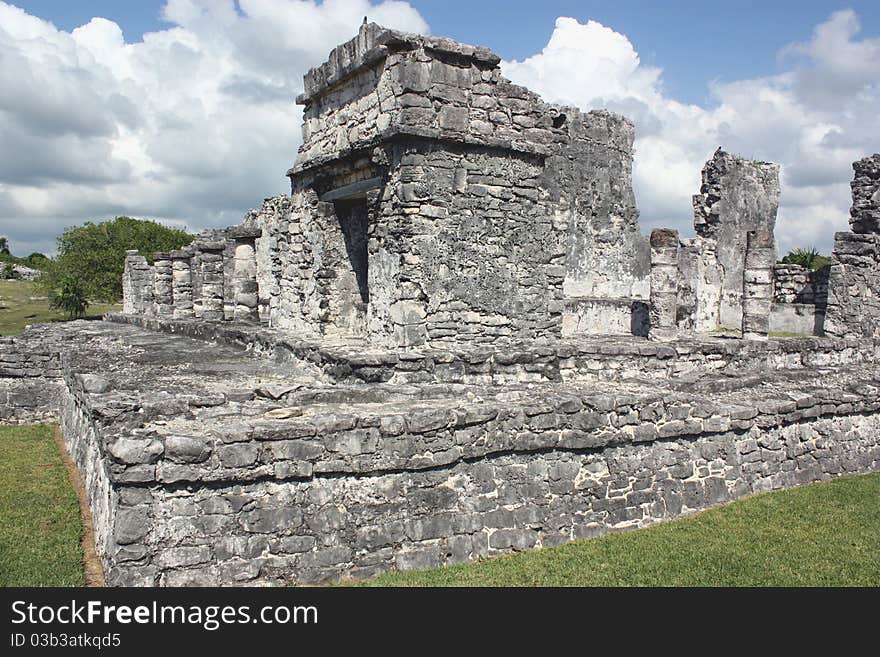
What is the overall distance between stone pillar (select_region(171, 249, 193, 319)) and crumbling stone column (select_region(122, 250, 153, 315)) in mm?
3277

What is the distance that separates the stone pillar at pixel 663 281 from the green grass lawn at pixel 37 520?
8976 mm

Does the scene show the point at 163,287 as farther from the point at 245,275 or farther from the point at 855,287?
the point at 855,287

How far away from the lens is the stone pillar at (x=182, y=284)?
15664mm

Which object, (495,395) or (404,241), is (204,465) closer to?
(495,395)

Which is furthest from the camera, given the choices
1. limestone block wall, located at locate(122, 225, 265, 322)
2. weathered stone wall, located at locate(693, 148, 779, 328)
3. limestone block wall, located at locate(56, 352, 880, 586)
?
weathered stone wall, located at locate(693, 148, 779, 328)

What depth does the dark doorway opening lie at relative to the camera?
9055 millimetres

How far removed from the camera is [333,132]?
8500 millimetres

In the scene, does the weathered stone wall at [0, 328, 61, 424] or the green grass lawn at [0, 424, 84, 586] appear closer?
the green grass lawn at [0, 424, 84, 586]

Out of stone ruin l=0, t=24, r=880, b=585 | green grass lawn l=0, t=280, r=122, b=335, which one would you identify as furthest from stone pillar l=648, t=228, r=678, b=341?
green grass lawn l=0, t=280, r=122, b=335

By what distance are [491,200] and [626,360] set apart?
2503 millimetres

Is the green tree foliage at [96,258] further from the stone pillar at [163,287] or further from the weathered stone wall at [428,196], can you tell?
the weathered stone wall at [428,196]

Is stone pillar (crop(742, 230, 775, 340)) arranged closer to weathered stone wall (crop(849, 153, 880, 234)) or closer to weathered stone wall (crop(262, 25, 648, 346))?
weathered stone wall (crop(849, 153, 880, 234))

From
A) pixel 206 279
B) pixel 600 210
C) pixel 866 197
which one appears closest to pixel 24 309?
pixel 206 279

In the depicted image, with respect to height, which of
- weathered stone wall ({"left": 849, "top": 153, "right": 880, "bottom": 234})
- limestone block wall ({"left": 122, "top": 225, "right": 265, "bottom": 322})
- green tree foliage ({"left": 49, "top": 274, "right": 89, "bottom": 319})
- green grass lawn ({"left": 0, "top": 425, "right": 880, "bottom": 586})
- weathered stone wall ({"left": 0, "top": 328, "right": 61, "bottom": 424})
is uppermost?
weathered stone wall ({"left": 849, "top": 153, "right": 880, "bottom": 234})
